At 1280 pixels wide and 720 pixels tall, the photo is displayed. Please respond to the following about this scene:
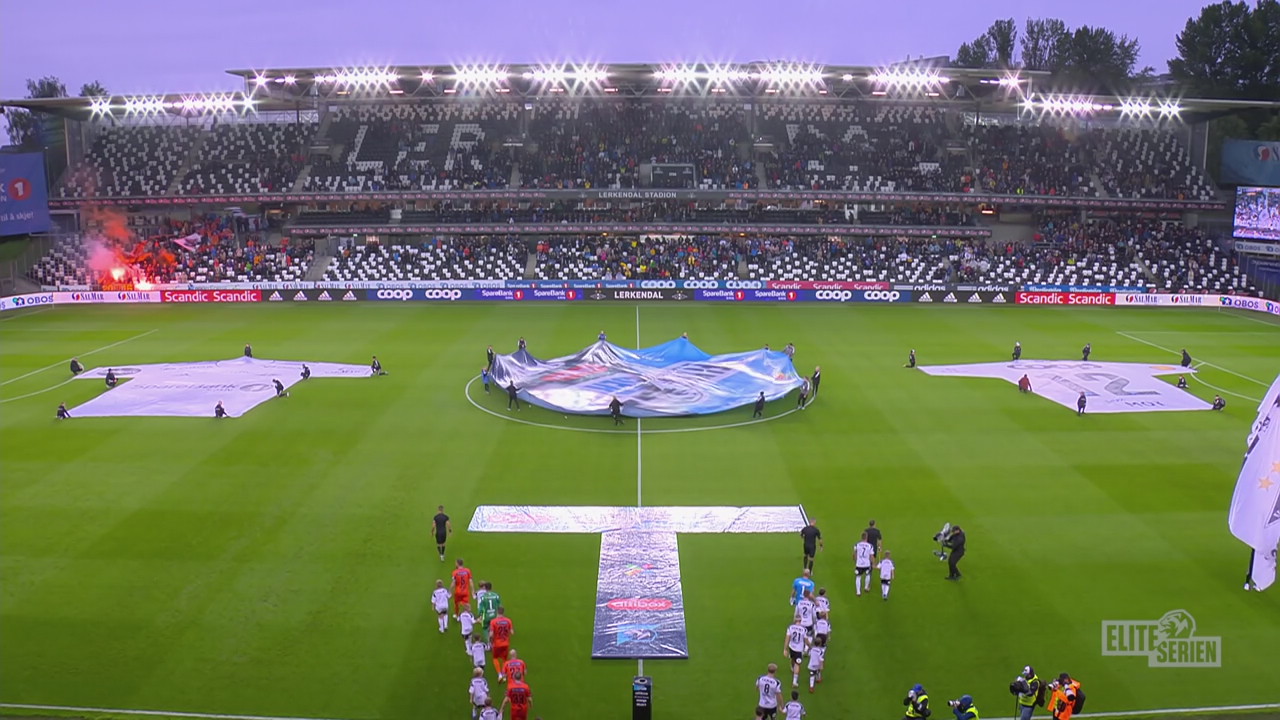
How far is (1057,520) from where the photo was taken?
2273 cm

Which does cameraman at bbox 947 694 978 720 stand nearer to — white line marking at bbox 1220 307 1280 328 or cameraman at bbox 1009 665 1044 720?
cameraman at bbox 1009 665 1044 720

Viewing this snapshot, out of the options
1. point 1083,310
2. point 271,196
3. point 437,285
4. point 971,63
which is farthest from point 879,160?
point 971,63

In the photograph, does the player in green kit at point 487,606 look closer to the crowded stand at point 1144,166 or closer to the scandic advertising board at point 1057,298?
the scandic advertising board at point 1057,298

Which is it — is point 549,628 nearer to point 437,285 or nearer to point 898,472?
point 898,472

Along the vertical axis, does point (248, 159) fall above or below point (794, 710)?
above

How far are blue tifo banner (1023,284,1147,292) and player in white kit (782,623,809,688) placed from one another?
1970 inches

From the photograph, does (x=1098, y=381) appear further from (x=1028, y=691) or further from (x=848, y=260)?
(x=848, y=260)

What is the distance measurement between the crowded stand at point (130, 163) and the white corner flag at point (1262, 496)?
229 feet

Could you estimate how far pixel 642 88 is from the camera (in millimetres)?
72812

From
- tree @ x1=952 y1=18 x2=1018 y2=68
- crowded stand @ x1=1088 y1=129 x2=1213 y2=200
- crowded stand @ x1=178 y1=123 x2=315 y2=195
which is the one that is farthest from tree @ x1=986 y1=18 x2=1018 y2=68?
crowded stand @ x1=178 y1=123 x2=315 y2=195

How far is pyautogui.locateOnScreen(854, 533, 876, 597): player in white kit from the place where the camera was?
1875cm

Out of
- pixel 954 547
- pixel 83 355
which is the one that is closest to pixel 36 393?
pixel 83 355

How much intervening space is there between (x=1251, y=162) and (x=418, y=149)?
199 ft

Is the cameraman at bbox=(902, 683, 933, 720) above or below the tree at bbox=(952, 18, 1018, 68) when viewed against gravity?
below
